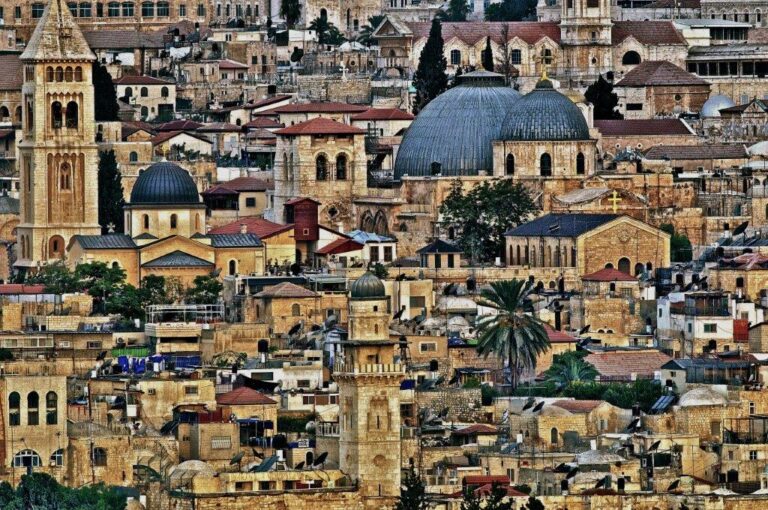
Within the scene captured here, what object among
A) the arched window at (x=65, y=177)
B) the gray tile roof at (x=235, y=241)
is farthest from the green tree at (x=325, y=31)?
the gray tile roof at (x=235, y=241)

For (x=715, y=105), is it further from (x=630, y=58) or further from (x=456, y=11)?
(x=456, y=11)

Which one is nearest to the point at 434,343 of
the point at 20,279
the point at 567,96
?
the point at 20,279

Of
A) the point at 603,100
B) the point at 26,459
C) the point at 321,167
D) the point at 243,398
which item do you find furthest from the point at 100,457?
the point at 603,100

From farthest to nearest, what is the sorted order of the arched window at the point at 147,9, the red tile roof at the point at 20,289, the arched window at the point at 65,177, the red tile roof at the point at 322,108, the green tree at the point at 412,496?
the arched window at the point at 147,9 → the red tile roof at the point at 322,108 → the arched window at the point at 65,177 → the red tile roof at the point at 20,289 → the green tree at the point at 412,496

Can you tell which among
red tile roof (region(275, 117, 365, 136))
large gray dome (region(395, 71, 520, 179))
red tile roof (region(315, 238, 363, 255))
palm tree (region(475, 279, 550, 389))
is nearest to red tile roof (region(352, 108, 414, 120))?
large gray dome (region(395, 71, 520, 179))

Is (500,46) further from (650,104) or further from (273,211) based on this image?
(273,211)

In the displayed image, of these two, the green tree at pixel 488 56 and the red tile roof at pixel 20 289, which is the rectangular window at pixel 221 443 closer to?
the red tile roof at pixel 20 289

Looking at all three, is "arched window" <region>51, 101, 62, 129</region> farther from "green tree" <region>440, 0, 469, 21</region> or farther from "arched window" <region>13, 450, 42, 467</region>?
"green tree" <region>440, 0, 469, 21</region>
